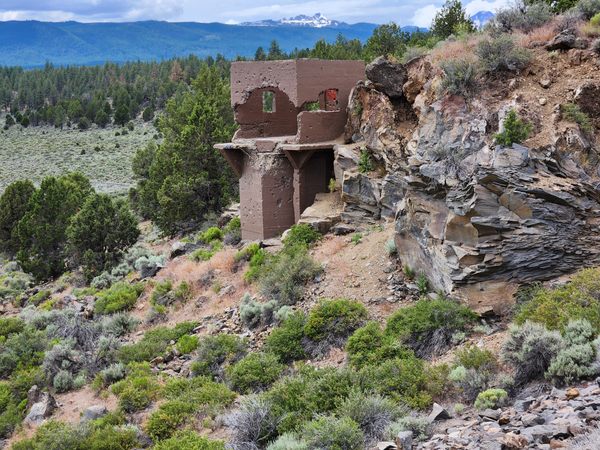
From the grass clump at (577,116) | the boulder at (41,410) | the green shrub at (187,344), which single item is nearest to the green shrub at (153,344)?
the green shrub at (187,344)

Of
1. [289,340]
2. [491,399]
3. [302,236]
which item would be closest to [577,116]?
[491,399]

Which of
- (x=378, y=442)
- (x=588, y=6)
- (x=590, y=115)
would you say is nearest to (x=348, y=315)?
(x=378, y=442)

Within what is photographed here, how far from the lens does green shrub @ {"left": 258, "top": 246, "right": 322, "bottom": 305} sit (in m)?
16.5

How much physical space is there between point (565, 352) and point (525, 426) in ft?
6.34

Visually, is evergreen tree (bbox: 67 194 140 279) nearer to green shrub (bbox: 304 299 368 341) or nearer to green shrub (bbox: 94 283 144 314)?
green shrub (bbox: 94 283 144 314)

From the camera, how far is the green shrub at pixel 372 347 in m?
12.5

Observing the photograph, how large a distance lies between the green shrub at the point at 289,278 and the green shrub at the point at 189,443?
225 inches

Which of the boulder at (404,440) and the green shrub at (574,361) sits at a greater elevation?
the green shrub at (574,361)

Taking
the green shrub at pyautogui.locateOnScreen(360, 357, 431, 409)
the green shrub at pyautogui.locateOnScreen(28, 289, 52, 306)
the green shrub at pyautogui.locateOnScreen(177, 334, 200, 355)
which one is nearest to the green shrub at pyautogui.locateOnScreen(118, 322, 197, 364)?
the green shrub at pyautogui.locateOnScreen(177, 334, 200, 355)

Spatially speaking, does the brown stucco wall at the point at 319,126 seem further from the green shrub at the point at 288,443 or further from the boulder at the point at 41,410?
the green shrub at the point at 288,443

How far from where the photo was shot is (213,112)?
3219cm

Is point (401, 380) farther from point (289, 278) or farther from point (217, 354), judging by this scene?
point (289, 278)

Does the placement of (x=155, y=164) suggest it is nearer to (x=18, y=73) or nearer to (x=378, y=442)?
(x=378, y=442)

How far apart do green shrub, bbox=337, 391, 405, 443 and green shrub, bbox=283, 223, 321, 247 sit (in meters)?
8.79
